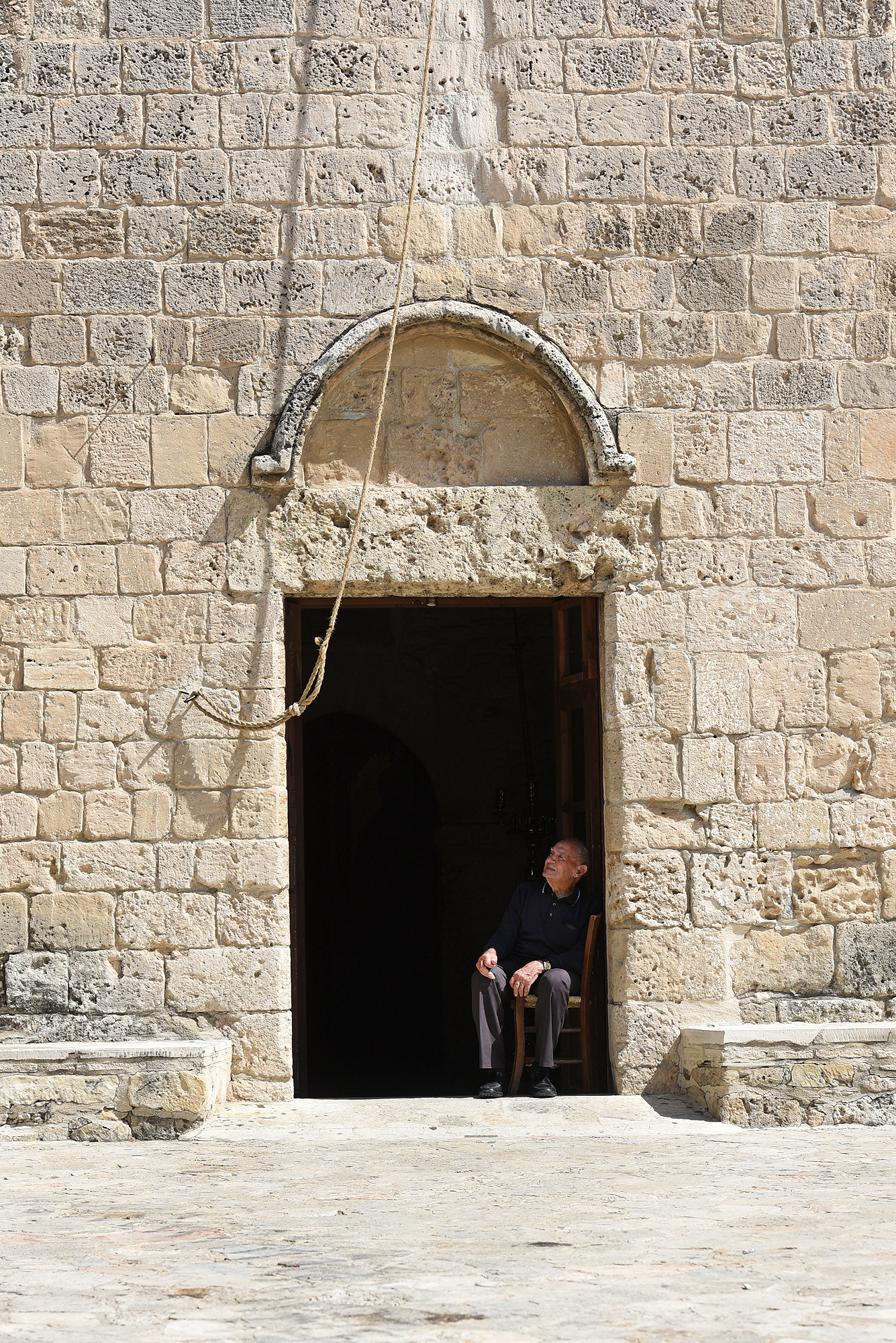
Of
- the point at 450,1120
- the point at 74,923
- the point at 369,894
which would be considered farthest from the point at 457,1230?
the point at 369,894

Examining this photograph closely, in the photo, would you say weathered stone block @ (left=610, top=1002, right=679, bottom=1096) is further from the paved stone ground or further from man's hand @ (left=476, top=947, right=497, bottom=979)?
man's hand @ (left=476, top=947, right=497, bottom=979)

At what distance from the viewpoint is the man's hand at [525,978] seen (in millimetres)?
5137

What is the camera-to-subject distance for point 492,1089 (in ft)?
16.6

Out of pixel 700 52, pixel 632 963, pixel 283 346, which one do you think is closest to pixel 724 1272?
pixel 632 963

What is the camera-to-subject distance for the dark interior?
8.59 meters

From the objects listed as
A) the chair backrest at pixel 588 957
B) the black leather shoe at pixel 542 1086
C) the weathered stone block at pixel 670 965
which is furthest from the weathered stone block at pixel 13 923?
the weathered stone block at pixel 670 965

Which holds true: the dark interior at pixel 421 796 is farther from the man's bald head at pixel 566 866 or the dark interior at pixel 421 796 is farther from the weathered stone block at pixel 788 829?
the weathered stone block at pixel 788 829

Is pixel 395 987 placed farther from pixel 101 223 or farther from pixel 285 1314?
pixel 285 1314

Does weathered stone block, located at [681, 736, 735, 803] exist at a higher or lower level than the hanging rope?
lower

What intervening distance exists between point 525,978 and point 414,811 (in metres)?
3.76

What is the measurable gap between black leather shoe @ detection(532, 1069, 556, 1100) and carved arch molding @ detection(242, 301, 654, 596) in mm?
1881

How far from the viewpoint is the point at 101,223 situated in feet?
17.0

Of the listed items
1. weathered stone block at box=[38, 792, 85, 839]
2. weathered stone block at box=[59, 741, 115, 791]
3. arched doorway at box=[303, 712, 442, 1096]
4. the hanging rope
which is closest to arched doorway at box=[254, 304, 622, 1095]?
the hanging rope

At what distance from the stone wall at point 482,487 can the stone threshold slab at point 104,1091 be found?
0.33 meters
